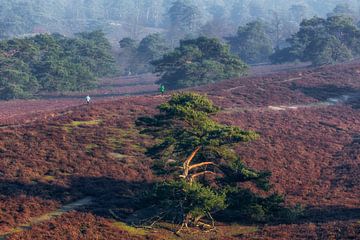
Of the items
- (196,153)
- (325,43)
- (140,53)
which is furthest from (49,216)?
(140,53)

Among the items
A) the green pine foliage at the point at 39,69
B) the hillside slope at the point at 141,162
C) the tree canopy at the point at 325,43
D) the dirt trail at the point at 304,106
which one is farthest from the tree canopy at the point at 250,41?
the hillside slope at the point at 141,162

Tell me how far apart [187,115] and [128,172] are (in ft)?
28.3

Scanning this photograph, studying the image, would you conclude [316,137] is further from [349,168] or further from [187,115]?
[187,115]

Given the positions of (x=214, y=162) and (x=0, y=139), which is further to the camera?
(x=0, y=139)

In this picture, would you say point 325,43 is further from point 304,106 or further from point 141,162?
point 141,162

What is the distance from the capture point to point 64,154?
110 feet

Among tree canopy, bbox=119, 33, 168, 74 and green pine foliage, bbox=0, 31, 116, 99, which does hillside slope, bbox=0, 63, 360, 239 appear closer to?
green pine foliage, bbox=0, 31, 116, 99

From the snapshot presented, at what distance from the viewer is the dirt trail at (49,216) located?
22809mm

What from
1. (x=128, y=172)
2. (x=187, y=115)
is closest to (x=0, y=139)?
(x=128, y=172)

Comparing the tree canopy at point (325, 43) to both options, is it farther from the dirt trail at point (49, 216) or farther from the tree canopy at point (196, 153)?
the dirt trail at point (49, 216)

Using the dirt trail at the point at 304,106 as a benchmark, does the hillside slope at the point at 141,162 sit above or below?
below

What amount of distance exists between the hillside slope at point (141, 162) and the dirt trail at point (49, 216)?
0.33 metres

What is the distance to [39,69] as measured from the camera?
78688mm

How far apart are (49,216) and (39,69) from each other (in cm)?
5738
